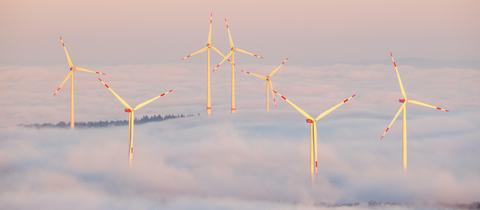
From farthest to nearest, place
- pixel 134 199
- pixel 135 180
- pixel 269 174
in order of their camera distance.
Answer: pixel 269 174 < pixel 135 180 < pixel 134 199

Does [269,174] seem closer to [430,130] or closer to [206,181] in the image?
[206,181]

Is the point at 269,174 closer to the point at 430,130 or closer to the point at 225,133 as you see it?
the point at 225,133

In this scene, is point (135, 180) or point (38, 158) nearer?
point (135, 180)

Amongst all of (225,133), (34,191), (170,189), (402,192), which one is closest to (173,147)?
(225,133)

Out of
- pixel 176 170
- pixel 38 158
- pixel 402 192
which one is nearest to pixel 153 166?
pixel 176 170

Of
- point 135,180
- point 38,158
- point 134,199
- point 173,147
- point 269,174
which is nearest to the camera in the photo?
point 134,199

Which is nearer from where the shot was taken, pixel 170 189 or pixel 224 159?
pixel 170 189

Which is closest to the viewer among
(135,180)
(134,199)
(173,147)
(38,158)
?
(134,199)

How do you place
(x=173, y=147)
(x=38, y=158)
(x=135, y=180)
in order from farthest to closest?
1. (x=173, y=147)
2. (x=38, y=158)
3. (x=135, y=180)
